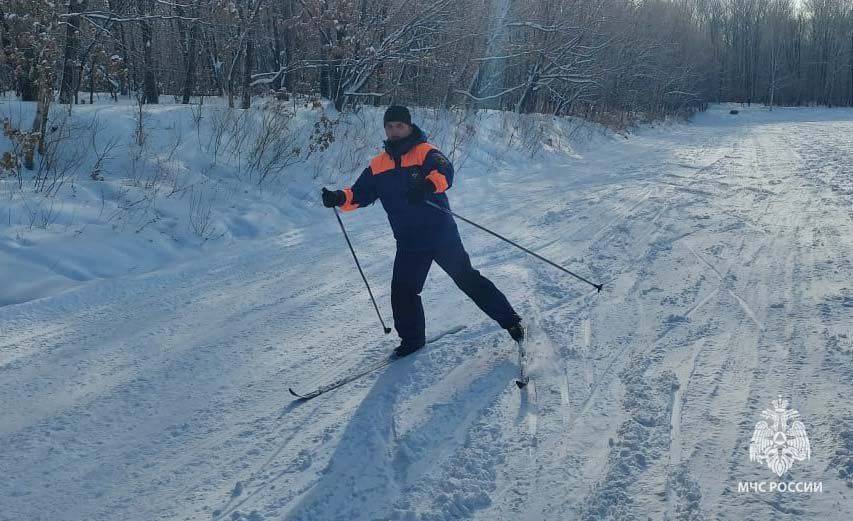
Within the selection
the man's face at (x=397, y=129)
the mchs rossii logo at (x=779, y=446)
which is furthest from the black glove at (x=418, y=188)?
the mchs rossii logo at (x=779, y=446)

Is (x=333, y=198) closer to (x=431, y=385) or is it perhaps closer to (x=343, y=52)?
(x=431, y=385)

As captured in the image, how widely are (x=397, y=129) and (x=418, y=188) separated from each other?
1.37 feet

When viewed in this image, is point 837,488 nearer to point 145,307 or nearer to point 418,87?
point 145,307

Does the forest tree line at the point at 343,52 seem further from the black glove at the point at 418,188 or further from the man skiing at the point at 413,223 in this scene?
the black glove at the point at 418,188

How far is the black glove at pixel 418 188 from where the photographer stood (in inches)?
156

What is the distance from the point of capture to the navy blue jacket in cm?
407

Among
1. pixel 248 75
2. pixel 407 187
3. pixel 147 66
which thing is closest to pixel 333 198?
pixel 407 187

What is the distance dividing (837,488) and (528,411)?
4.82 ft

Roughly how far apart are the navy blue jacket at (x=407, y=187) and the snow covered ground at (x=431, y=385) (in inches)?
31.8

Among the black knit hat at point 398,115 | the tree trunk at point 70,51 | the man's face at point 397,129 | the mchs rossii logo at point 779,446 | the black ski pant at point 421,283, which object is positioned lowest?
the mchs rossii logo at point 779,446

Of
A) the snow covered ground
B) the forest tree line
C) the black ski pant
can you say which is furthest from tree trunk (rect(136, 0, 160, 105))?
the black ski pant

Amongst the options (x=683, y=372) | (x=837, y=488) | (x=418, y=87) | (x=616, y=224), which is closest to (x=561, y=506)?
(x=837, y=488)

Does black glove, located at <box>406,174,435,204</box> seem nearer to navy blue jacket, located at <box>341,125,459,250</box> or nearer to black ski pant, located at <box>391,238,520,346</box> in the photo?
navy blue jacket, located at <box>341,125,459,250</box>

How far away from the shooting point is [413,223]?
4238mm
